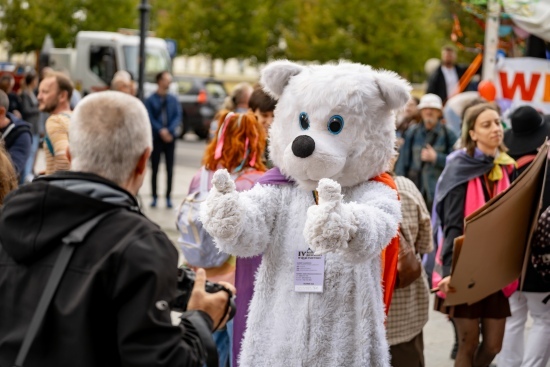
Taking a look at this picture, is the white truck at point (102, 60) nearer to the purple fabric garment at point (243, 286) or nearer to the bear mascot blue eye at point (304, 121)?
the purple fabric garment at point (243, 286)

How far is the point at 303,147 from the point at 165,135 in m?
10.2

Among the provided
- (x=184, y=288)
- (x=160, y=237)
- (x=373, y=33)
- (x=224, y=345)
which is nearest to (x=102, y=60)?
(x=373, y=33)

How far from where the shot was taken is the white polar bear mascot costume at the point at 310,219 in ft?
13.2

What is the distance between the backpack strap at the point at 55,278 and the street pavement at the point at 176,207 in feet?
10.1

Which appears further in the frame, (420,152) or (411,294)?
(420,152)

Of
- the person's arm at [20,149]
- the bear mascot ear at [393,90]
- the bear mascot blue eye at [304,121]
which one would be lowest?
the person's arm at [20,149]

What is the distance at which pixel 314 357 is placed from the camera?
13.4 ft

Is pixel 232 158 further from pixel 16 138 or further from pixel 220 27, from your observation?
pixel 220 27

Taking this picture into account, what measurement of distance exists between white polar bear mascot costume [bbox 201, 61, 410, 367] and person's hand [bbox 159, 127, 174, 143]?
32.3 feet

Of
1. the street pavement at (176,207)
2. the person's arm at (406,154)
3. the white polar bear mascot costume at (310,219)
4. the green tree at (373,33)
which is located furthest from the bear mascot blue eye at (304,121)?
the green tree at (373,33)

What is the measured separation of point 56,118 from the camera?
6895 mm

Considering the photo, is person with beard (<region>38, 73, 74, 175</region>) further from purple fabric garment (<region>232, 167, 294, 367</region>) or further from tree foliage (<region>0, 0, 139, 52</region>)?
tree foliage (<region>0, 0, 139, 52</region>)

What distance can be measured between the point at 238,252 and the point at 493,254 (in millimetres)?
1863

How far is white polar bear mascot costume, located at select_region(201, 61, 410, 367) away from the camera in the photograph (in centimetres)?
402
